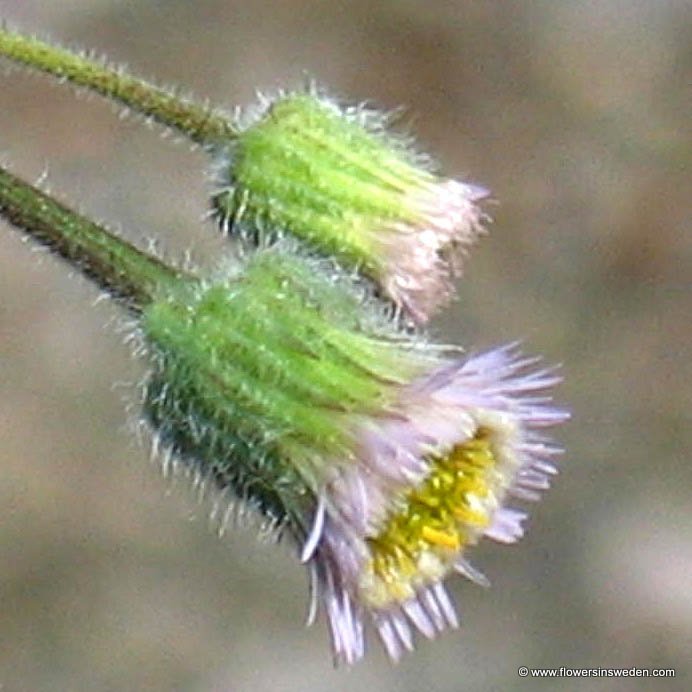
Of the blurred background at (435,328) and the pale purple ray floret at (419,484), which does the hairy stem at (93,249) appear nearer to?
the pale purple ray floret at (419,484)

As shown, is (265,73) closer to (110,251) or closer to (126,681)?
(126,681)

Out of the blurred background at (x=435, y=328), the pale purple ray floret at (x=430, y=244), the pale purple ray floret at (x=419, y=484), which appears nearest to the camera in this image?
the pale purple ray floret at (x=419, y=484)

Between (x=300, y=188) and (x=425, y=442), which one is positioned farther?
(x=300, y=188)

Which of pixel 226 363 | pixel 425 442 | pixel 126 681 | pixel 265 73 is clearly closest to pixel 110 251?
pixel 226 363

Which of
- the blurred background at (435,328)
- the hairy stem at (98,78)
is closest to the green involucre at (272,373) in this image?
the hairy stem at (98,78)

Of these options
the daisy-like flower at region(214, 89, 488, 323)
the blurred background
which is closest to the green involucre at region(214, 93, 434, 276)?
the daisy-like flower at region(214, 89, 488, 323)

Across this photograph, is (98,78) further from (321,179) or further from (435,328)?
(435,328)

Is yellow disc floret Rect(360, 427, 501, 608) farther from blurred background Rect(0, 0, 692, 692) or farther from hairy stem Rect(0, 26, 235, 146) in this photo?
blurred background Rect(0, 0, 692, 692)
